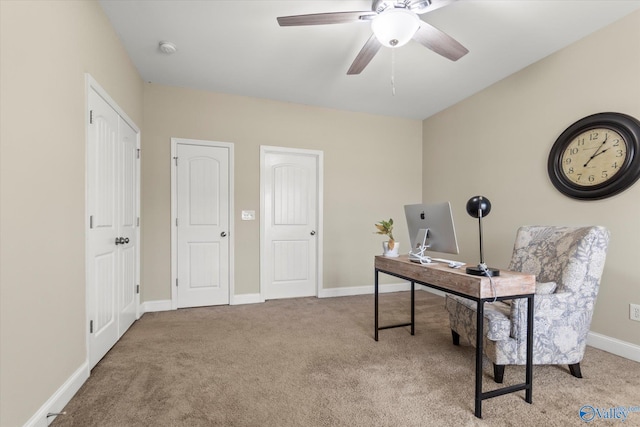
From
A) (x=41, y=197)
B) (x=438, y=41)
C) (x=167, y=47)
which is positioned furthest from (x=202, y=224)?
(x=438, y=41)

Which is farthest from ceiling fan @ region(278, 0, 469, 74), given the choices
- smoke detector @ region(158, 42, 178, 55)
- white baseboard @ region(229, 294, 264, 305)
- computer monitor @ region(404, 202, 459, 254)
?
white baseboard @ region(229, 294, 264, 305)

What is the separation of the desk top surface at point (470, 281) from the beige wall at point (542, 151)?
142 centimetres

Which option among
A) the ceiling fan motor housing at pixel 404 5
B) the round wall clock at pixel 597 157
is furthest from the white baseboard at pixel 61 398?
the round wall clock at pixel 597 157

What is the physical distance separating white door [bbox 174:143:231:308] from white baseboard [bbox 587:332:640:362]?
3.81 m

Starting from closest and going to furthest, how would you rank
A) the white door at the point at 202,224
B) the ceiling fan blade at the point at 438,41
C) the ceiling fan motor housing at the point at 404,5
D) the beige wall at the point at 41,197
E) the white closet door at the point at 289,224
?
the beige wall at the point at 41,197
the ceiling fan motor housing at the point at 404,5
the ceiling fan blade at the point at 438,41
the white door at the point at 202,224
the white closet door at the point at 289,224

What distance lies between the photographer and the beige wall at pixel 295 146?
3646 mm

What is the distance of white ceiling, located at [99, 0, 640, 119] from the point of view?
7.64 feet

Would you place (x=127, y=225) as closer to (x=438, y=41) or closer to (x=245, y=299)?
(x=245, y=299)

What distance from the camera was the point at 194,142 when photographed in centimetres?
380

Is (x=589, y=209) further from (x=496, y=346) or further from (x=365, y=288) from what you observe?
(x=365, y=288)

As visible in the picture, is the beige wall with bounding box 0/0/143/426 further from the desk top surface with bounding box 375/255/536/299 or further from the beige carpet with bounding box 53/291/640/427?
the desk top surface with bounding box 375/255/536/299

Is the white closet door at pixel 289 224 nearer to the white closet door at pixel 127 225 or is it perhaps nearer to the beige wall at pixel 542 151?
the white closet door at pixel 127 225

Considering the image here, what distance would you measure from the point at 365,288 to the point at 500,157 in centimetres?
250

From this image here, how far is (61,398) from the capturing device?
5.62 feet
